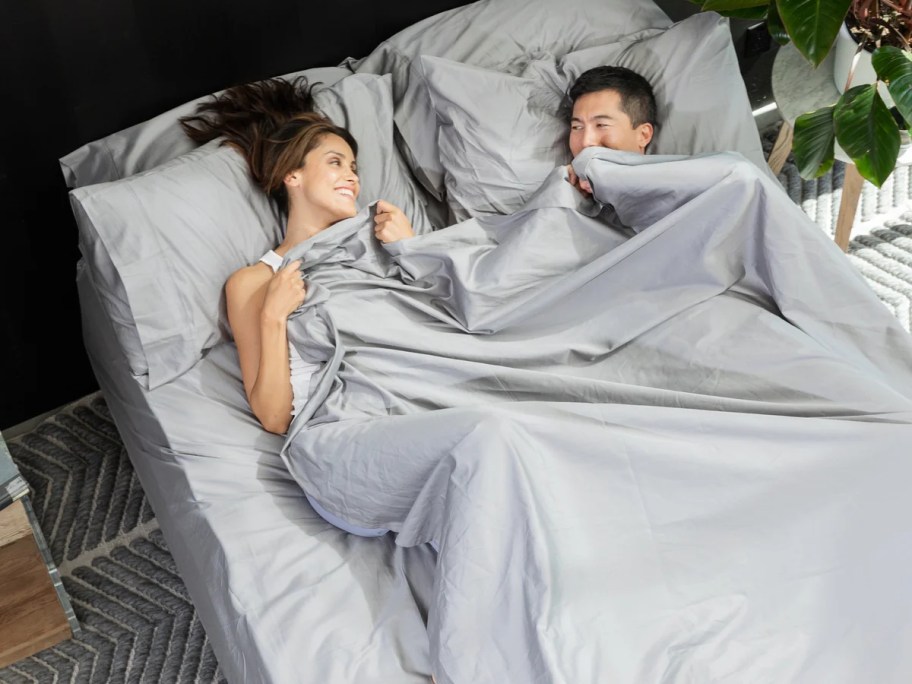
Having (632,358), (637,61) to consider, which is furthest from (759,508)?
(637,61)

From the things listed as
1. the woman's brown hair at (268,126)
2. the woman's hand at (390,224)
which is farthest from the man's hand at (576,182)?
the woman's brown hair at (268,126)

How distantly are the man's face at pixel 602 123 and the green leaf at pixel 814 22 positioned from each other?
1.11 ft

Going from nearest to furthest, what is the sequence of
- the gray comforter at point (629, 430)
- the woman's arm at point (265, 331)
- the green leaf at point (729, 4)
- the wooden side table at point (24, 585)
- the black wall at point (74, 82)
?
1. the gray comforter at point (629, 430)
2. the wooden side table at point (24, 585)
3. the woman's arm at point (265, 331)
4. the black wall at point (74, 82)
5. the green leaf at point (729, 4)

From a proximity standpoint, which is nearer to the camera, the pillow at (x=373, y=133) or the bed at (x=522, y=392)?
the bed at (x=522, y=392)

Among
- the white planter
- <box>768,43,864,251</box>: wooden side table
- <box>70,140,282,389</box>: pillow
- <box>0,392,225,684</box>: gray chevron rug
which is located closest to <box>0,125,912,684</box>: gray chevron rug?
<box>0,392,225,684</box>: gray chevron rug

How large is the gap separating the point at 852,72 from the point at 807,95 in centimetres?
19

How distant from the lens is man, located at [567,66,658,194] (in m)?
1.87

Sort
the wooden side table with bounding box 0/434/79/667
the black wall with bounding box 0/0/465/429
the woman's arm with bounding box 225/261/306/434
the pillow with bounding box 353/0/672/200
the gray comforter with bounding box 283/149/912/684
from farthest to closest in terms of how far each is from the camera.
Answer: the pillow with bounding box 353/0/672/200 < the black wall with bounding box 0/0/465/429 < the woman's arm with bounding box 225/261/306/434 < the wooden side table with bounding box 0/434/79/667 < the gray comforter with bounding box 283/149/912/684

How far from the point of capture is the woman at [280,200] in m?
1.65

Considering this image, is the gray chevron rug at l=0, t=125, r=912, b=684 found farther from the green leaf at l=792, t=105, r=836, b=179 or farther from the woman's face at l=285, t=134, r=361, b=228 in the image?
the woman's face at l=285, t=134, r=361, b=228

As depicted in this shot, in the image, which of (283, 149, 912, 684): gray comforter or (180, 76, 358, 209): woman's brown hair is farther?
(180, 76, 358, 209): woman's brown hair

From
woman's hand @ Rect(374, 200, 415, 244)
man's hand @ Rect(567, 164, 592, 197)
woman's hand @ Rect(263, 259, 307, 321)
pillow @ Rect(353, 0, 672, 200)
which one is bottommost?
woman's hand @ Rect(263, 259, 307, 321)

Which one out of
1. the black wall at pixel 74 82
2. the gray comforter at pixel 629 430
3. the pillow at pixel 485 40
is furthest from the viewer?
the pillow at pixel 485 40

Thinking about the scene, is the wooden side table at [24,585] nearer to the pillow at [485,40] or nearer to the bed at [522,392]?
the bed at [522,392]
